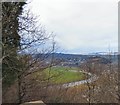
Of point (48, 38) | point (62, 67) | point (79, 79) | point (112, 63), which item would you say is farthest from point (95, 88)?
point (48, 38)

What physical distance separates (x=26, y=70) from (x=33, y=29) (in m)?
1.28

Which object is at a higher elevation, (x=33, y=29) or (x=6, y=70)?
(x=33, y=29)

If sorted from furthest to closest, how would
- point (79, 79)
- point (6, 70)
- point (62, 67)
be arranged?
point (79, 79), point (62, 67), point (6, 70)

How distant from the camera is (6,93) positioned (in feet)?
32.9

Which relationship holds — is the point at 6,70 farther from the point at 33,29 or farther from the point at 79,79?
the point at 79,79

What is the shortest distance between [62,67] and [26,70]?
1.60 m

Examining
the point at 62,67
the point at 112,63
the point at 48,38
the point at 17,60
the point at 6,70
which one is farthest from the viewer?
the point at 112,63

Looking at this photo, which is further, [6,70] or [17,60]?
[17,60]

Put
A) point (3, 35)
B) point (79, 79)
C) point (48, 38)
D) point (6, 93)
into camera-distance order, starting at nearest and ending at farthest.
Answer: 1. point (3, 35)
2. point (6, 93)
3. point (48, 38)
4. point (79, 79)

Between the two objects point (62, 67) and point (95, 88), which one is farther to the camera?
point (95, 88)

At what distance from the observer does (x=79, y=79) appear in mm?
14703

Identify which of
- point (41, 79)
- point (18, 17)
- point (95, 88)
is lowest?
point (95, 88)

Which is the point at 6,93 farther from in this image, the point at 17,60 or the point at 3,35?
the point at 3,35

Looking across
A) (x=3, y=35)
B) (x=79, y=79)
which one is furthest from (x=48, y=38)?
(x=79, y=79)
